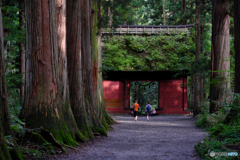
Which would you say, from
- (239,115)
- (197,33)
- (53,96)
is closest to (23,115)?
(53,96)

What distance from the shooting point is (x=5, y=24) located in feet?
37.8

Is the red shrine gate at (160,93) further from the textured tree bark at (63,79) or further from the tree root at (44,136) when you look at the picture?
the tree root at (44,136)

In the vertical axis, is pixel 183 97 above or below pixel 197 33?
below

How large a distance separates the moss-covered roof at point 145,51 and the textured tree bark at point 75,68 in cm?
1324

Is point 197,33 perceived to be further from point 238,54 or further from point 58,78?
point 58,78

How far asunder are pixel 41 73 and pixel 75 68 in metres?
2.59

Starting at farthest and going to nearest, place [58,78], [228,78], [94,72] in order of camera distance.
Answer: [228,78]
[94,72]
[58,78]

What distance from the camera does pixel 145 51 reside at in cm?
2545

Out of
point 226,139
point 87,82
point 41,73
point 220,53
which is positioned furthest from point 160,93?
point 41,73

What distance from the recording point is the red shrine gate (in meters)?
26.4

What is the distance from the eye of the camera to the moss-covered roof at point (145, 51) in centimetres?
2388

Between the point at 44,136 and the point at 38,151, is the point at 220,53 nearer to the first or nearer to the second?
the point at 44,136

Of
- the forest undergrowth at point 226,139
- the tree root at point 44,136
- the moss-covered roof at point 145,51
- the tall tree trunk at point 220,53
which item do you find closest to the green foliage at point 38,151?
the tree root at point 44,136

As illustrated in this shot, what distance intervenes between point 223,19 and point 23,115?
11.5m
